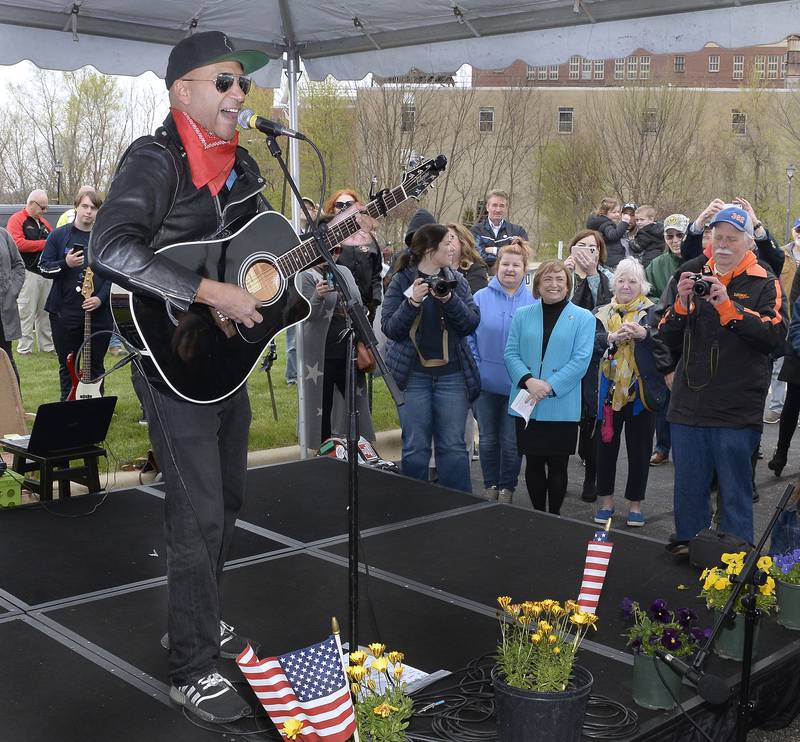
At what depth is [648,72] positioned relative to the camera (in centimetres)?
3484

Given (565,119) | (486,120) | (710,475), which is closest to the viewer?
(710,475)

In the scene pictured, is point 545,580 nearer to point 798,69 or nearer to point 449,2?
point 449,2

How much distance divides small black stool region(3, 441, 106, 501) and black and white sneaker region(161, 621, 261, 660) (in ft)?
7.59

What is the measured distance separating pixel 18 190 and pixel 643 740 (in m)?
29.5

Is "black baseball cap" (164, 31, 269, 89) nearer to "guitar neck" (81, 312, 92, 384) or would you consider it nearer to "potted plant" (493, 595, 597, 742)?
"potted plant" (493, 595, 597, 742)

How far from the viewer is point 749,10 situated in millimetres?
5938

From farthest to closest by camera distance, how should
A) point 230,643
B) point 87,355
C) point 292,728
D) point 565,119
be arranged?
point 565,119 < point 87,355 < point 230,643 < point 292,728

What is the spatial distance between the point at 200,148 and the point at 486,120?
25324 mm

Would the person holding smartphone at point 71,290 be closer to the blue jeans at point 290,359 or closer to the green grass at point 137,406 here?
the green grass at point 137,406

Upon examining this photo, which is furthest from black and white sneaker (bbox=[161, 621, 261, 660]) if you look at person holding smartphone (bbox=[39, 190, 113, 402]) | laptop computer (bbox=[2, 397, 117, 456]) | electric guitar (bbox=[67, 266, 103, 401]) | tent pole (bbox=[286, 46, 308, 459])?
person holding smartphone (bbox=[39, 190, 113, 402])

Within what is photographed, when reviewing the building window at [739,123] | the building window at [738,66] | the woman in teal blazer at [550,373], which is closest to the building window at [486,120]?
the building window at [739,123]

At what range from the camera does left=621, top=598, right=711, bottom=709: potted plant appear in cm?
321

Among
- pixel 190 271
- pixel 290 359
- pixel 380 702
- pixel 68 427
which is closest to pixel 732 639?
pixel 380 702

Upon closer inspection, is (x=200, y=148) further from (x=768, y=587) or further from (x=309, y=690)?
(x=768, y=587)
